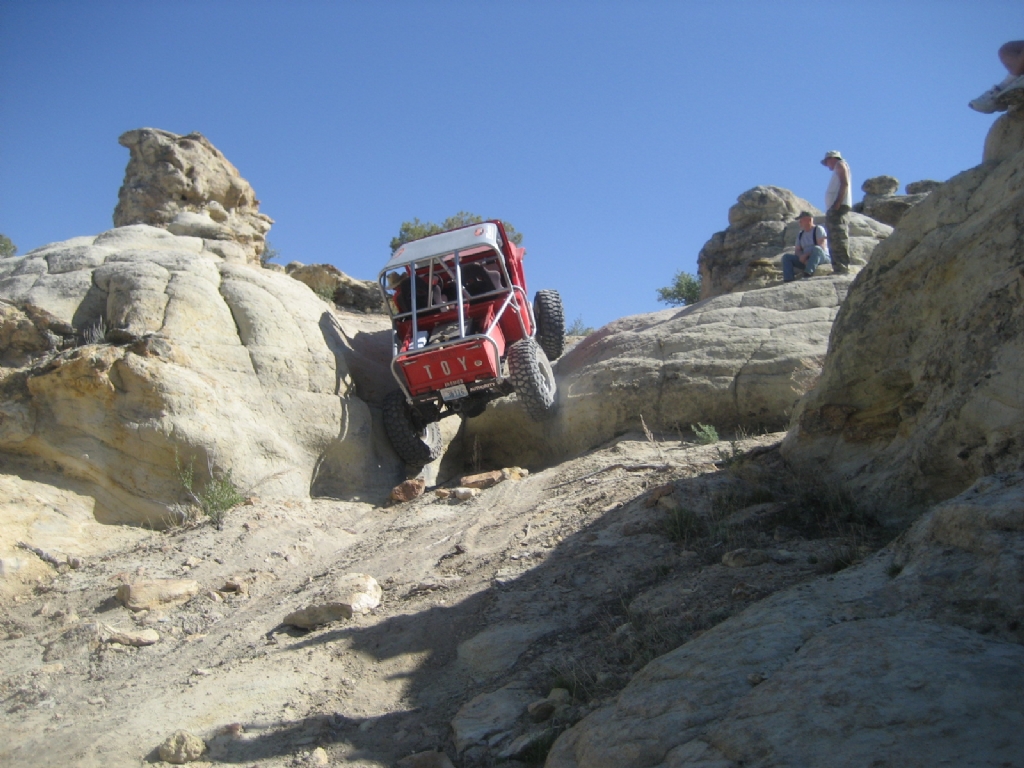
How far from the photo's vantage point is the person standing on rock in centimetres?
1020

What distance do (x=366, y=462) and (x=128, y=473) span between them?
97.3 inches

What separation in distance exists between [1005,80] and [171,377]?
711 centimetres

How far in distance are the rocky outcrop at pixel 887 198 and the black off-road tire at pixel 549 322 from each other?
6.90m

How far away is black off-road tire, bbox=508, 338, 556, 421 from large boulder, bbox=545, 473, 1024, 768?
224 inches

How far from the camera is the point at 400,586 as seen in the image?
5.92m

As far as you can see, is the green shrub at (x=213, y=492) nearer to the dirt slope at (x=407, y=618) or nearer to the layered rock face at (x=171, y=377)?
the layered rock face at (x=171, y=377)

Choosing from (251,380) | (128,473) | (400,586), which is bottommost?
(400,586)

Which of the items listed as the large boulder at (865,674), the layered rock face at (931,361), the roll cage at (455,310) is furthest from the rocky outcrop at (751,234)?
the large boulder at (865,674)

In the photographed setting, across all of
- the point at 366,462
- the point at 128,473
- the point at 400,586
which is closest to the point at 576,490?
the point at 400,586

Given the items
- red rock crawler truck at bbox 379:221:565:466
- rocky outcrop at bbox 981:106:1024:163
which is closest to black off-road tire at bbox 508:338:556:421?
red rock crawler truck at bbox 379:221:565:466

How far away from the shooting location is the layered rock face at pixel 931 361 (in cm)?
434

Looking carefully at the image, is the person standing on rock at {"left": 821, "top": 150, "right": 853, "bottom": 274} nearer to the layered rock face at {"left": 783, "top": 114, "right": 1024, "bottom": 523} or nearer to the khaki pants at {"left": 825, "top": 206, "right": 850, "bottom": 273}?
the khaki pants at {"left": 825, "top": 206, "right": 850, "bottom": 273}

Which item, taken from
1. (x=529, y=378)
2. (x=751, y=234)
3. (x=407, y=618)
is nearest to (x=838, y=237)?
(x=529, y=378)

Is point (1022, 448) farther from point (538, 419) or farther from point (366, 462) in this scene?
point (366, 462)
